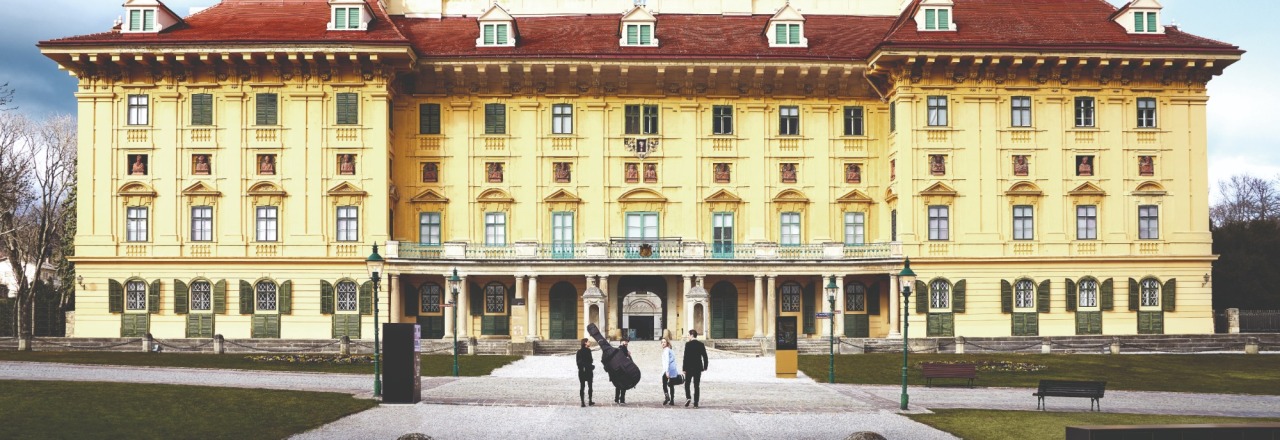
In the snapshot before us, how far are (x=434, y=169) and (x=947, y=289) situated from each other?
23.6 m

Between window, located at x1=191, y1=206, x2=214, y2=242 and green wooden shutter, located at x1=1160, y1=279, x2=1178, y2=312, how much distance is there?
41869mm

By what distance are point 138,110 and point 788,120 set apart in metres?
28.9

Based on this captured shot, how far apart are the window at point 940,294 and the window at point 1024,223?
404cm

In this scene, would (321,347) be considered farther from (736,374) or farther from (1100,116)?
(1100,116)

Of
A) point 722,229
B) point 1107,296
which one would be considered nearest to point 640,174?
point 722,229

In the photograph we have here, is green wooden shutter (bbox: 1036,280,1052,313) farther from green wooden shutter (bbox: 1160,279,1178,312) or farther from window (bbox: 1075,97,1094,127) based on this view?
window (bbox: 1075,97,1094,127)

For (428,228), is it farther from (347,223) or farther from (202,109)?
(202,109)

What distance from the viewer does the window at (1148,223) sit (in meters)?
53.6

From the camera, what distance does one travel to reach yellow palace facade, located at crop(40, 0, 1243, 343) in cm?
5216

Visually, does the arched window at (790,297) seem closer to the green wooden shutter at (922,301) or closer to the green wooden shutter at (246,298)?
the green wooden shutter at (922,301)

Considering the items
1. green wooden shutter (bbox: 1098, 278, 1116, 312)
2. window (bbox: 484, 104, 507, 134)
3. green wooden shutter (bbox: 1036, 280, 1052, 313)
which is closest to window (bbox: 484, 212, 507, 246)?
window (bbox: 484, 104, 507, 134)

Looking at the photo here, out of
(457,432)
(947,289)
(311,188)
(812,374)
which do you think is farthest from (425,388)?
(947,289)

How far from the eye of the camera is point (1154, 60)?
52.2 m

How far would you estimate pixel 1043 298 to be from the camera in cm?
5278
